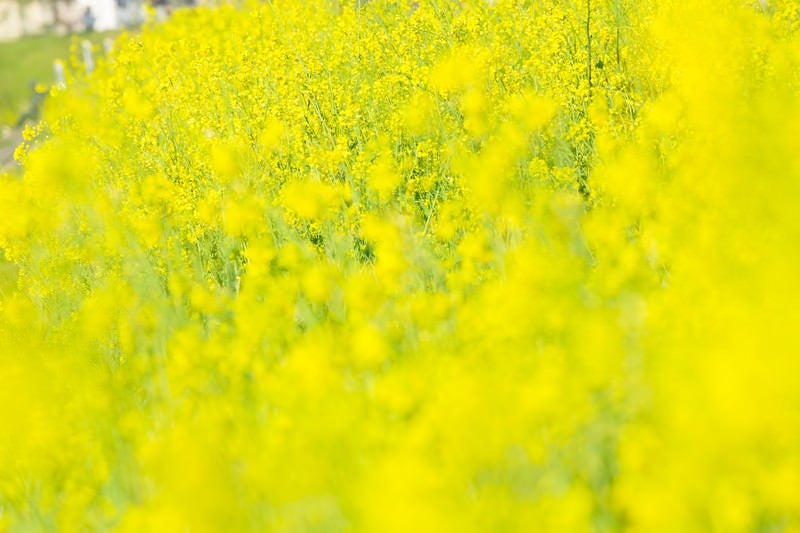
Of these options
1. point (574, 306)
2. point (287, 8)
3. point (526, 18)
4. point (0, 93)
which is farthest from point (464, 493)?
point (0, 93)

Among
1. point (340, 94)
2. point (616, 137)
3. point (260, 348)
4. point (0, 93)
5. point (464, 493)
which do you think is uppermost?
point (0, 93)

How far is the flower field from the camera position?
1926 mm

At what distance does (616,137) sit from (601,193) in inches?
12.7

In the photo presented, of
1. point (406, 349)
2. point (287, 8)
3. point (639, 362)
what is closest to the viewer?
point (639, 362)

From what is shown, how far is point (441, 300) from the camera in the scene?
2.90 meters

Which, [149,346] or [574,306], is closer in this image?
[574,306]

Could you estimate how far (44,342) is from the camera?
3896mm

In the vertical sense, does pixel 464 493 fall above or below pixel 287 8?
below

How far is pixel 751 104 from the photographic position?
11.0 ft

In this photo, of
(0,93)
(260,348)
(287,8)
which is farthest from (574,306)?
(0,93)

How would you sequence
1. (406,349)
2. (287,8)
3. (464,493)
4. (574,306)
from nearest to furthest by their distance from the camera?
(464,493) < (574,306) < (406,349) < (287,8)

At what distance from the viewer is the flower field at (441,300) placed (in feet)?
6.32

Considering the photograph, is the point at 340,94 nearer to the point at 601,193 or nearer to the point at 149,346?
the point at 601,193

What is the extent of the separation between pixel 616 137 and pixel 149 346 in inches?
90.1
